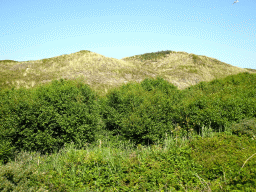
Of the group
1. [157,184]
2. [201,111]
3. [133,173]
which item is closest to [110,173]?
[133,173]

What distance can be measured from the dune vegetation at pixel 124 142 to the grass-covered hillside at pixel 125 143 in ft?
0.12

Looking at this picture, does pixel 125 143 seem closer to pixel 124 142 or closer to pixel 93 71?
pixel 124 142

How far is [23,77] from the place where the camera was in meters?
39.1

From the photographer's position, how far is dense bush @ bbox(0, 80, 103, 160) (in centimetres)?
1111

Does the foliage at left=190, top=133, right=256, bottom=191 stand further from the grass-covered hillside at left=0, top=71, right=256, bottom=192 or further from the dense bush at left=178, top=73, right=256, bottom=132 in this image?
the dense bush at left=178, top=73, right=256, bottom=132

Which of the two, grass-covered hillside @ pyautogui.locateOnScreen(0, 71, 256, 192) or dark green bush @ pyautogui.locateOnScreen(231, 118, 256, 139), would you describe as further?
dark green bush @ pyautogui.locateOnScreen(231, 118, 256, 139)

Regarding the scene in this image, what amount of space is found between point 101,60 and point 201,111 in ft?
133

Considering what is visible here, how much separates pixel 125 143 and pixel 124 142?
15.1 inches

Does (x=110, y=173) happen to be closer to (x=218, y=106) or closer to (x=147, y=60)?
(x=218, y=106)

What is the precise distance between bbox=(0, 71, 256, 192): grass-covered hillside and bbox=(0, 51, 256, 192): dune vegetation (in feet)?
0.12

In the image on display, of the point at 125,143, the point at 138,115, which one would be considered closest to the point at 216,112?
the point at 138,115

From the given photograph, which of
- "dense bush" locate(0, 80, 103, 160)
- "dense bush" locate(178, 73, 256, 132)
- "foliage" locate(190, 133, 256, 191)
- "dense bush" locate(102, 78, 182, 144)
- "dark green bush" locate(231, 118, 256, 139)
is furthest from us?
"dense bush" locate(102, 78, 182, 144)

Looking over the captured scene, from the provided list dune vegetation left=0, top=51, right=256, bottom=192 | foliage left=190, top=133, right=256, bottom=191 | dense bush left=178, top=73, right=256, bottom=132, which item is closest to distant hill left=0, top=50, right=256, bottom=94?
dune vegetation left=0, top=51, right=256, bottom=192

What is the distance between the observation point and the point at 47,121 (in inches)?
452
